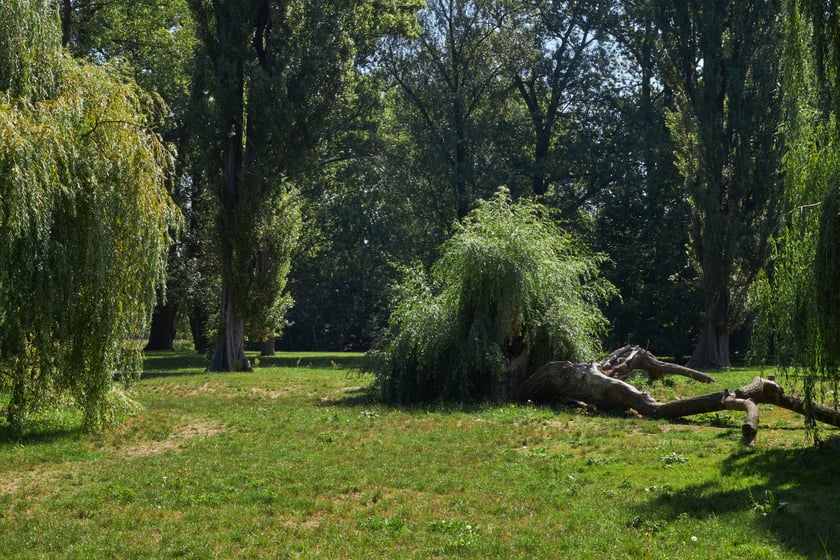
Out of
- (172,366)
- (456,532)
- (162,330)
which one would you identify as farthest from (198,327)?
(456,532)

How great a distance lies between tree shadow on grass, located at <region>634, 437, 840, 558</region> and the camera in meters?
7.00

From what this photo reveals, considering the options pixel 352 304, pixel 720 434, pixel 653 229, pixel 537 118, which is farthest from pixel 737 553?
pixel 352 304

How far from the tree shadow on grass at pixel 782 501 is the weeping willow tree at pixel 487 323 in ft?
23.8

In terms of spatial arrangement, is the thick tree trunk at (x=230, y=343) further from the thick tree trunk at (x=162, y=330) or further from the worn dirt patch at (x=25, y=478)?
the worn dirt patch at (x=25, y=478)

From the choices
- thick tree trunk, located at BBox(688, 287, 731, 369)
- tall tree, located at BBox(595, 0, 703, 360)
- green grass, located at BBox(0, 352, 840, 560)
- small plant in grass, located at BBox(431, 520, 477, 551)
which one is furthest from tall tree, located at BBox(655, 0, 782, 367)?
small plant in grass, located at BBox(431, 520, 477, 551)

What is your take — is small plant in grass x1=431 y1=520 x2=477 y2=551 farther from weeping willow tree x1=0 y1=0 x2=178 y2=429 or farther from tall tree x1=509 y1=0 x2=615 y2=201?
tall tree x1=509 y1=0 x2=615 y2=201

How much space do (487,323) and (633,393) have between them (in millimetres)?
3442

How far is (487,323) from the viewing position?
55.8 feet

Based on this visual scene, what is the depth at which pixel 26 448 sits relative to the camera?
11211mm

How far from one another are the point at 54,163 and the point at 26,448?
12.9 ft

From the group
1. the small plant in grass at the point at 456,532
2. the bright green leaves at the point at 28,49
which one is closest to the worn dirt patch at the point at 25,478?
the small plant in grass at the point at 456,532

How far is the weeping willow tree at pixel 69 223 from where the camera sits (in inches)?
431

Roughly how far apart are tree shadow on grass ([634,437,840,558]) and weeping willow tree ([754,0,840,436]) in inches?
36.5

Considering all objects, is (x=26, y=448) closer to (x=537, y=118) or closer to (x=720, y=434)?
(x=720, y=434)
